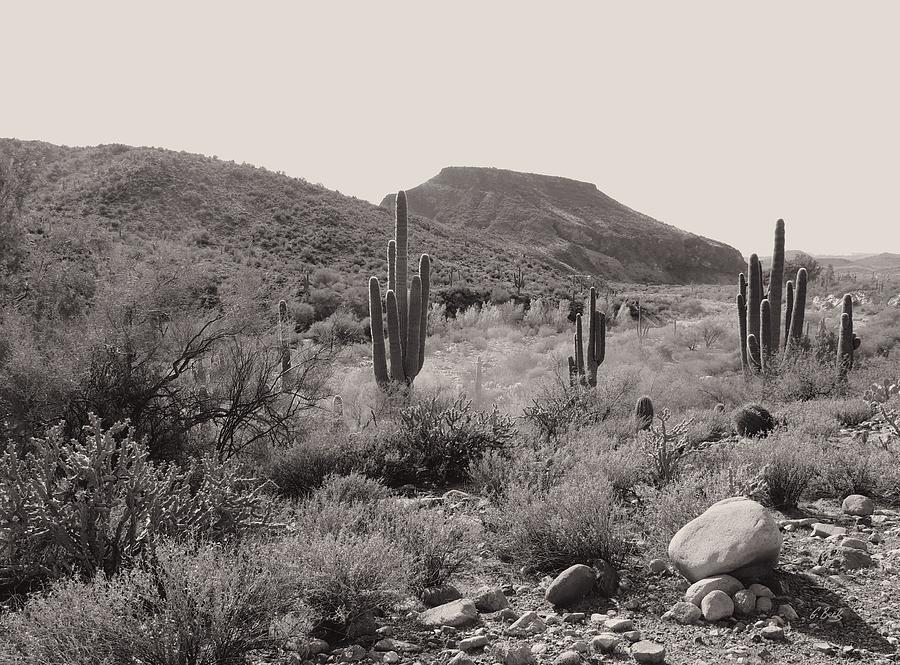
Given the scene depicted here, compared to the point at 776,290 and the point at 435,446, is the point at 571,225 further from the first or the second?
the point at 435,446

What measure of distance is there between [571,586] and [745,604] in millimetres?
1100

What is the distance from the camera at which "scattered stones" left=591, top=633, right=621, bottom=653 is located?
3.82m

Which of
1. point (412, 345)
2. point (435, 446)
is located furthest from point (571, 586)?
point (412, 345)

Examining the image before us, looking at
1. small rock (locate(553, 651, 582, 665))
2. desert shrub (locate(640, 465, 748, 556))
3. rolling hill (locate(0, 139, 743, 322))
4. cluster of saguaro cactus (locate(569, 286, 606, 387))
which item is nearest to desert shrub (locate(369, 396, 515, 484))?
desert shrub (locate(640, 465, 748, 556))

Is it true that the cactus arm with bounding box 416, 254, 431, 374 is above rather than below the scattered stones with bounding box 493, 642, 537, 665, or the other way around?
above

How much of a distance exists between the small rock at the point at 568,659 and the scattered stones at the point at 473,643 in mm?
461

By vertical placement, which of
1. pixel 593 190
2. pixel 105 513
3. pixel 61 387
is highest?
pixel 593 190

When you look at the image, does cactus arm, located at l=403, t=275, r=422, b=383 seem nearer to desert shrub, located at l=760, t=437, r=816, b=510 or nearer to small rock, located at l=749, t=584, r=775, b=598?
desert shrub, located at l=760, t=437, r=816, b=510

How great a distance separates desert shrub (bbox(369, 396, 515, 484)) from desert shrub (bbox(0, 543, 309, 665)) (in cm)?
428

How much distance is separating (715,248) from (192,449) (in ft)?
278

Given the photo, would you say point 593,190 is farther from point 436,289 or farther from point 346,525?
point 346,525

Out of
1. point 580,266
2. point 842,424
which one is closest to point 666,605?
point 842,424

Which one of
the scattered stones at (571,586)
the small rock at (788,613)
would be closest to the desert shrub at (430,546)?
the scattered stones at (571,586)

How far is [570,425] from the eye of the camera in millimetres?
9242
